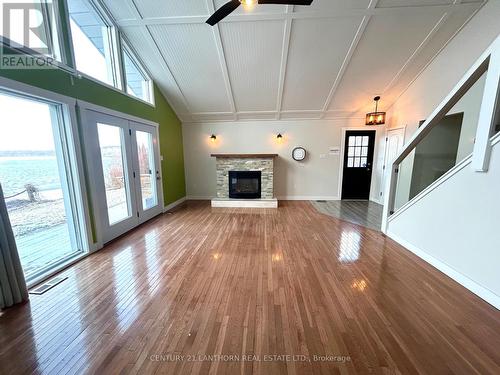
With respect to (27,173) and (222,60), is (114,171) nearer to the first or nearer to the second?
(27,173)

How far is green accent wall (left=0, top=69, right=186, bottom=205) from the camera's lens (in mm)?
2234

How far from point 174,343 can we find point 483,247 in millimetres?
2891

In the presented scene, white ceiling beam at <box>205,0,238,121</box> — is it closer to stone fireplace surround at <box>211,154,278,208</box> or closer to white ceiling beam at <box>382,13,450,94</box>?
stone fireplace surround at <box>211,154,278,208</box>

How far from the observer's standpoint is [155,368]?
4.29ft

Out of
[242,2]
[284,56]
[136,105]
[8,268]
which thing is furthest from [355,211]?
[8,268]

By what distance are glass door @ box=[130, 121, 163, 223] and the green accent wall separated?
0.28m

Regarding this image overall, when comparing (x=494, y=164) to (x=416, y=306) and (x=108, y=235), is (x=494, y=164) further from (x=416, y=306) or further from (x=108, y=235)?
(x=108, y=235)

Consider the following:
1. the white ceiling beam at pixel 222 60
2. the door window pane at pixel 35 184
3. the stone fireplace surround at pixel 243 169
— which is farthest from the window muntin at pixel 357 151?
the door window pane at pixel 35 184

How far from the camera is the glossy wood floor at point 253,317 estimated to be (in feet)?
4.44

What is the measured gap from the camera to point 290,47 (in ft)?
12.2

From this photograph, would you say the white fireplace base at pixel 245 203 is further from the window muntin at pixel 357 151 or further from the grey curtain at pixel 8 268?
the grey curtain at pixel 8 268

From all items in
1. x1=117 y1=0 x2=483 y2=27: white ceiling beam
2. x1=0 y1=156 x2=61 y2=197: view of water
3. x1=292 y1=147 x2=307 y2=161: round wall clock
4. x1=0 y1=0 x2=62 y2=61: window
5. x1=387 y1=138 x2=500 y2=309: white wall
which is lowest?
x1=387 y1=138 x2=500 y2=309: white wall

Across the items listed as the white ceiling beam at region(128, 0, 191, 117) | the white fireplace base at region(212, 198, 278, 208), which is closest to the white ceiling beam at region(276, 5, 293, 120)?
the white ceiling beam at region(128, 0, 191, 117)

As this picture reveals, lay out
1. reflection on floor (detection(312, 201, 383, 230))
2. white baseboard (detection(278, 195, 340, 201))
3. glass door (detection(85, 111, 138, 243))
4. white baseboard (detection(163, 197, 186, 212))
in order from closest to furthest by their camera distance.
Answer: glass door (detection(85, 111, 138, 243)) → reflection on floor (detection(312, 201, 383, 230)) → white baseboard (detection(163, 197, 186, 212)) → white baseboard (detection(278, 195, 340, 201))
